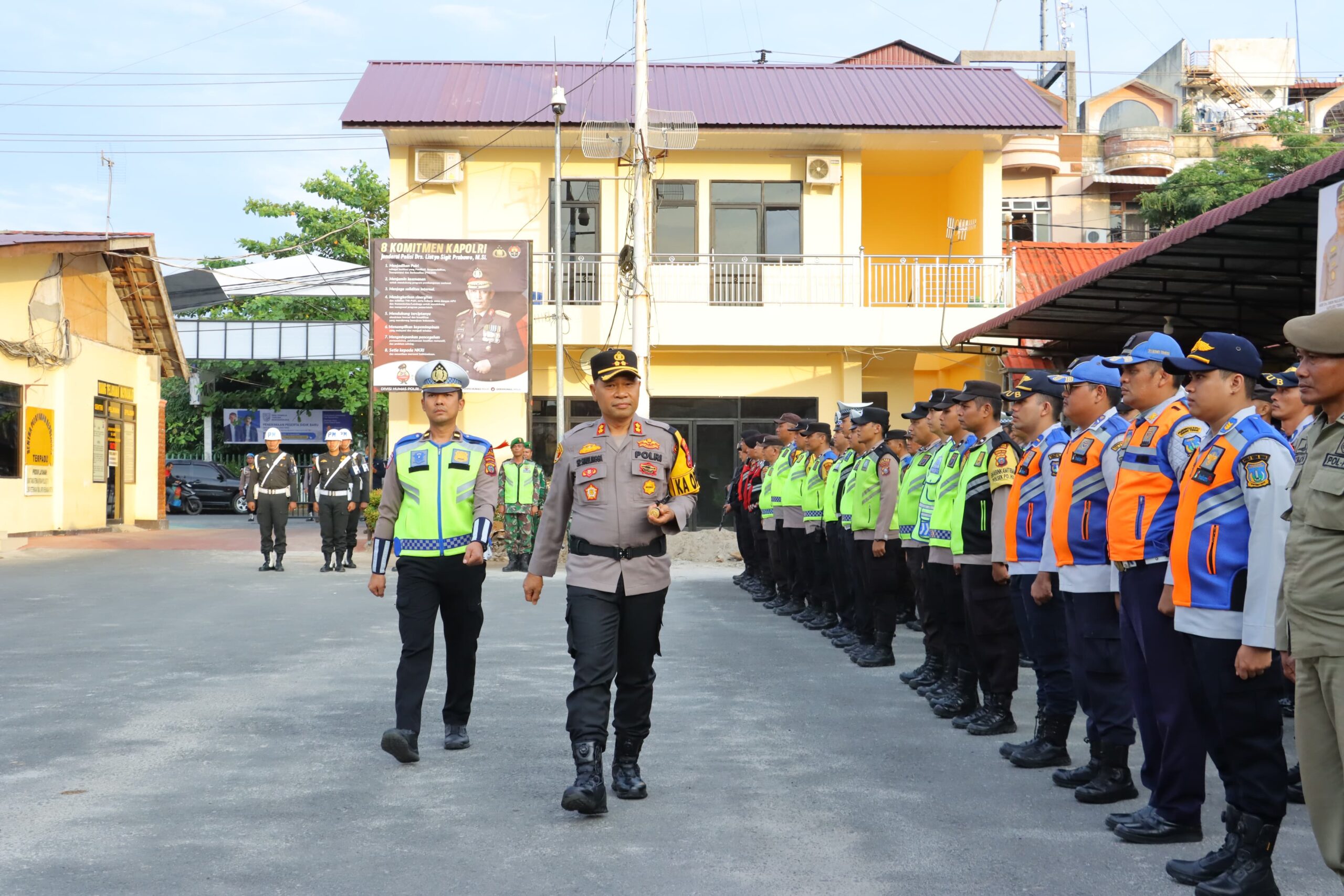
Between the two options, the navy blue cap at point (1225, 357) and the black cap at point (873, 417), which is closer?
the navy blue cap at point (1225, 357)

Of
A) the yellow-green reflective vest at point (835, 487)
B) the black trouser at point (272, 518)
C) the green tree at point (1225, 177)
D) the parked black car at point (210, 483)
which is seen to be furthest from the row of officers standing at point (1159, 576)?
the parked black car at point (210, 483)

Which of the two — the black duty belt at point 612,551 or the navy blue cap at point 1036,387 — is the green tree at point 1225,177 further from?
the black duty belt at point 612,551

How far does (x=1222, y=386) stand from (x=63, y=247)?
74.2 ft

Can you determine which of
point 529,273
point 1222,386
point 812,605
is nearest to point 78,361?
point 529,273

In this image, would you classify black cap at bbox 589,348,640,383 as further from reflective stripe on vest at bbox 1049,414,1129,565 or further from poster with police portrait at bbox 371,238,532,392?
poster with police portrait at bbox 371,238,532,392

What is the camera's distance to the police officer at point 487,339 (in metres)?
23.0

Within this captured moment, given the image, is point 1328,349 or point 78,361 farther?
point 78,361

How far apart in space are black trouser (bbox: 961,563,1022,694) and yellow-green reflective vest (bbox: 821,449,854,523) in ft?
12.7

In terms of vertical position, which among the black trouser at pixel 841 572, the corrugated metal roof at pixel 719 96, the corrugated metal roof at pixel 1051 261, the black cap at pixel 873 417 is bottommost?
the black trouser at pixel 841 572

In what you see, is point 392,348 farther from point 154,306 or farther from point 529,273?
point 154,306

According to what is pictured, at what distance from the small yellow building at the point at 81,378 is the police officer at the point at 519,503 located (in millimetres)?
9378

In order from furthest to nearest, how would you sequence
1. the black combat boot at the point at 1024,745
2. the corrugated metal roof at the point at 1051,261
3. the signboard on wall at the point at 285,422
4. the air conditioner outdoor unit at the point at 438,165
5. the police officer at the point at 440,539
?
1. the signboard on wall at the point at 285,422
2. the corrugated metal roof at the point at 1051,261
3. the air conditioner outdoor unit at the point at 438,165
4. the police officer at the point at 440,539
5. the black combat boot at the point at 1024,745

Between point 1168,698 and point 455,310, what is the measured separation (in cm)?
1908

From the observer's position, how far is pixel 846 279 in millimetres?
25109
